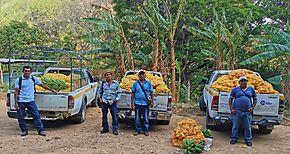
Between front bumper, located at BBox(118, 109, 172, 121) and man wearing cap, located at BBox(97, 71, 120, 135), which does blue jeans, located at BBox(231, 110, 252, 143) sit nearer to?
front bumper, located at BBox(118, 109, 172, 121)

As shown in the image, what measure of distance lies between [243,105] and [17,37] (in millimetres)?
21511

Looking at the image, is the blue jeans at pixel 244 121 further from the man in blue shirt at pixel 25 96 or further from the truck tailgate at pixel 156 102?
the man in blue shirt at pixel 25 96

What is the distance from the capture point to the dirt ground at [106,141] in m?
7.15

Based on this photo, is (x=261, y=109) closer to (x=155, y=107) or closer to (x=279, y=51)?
(x=155, y=107)

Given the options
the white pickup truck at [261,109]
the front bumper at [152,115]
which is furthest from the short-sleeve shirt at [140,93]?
the white pickup truck at [261,109]

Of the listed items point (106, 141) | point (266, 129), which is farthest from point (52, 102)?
point (266, 129)

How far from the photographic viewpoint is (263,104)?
809 cm

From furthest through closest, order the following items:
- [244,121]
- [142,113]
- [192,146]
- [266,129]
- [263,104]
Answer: [266,129] → [142,113] → [263,104] → [244,121] → [192,146]

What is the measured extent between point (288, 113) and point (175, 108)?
3.91 meters

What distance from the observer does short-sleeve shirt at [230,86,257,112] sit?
7645 millimetres

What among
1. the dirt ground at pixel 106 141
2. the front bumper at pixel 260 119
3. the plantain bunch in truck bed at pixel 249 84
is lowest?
the dirt ground at pixel 106 141

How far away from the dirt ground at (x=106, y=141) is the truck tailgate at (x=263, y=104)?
716mm

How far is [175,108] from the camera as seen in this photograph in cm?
1348

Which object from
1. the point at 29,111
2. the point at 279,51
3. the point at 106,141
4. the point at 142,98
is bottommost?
the point at 106,141
